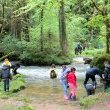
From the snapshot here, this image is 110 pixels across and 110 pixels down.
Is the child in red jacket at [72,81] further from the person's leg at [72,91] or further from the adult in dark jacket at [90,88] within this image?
the adult in dark jacket at [90,88]

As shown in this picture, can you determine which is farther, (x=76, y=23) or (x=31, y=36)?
(x=76, y=23)

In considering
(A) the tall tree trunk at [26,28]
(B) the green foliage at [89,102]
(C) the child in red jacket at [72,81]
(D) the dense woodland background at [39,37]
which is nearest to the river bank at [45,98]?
(B) the green foliage at [89,102]

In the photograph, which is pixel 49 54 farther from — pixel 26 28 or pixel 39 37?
pixel 26 28

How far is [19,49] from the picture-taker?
Answer: 45312mm

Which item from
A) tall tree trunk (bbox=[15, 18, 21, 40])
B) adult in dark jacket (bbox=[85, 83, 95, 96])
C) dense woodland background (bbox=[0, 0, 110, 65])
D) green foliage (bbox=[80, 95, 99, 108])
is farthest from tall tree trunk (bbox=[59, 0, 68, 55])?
green foliage (bbox=[80, 95, 99, 108])

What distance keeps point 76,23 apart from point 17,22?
27.9 ft

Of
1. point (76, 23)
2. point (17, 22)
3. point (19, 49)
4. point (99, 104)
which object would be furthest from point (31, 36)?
point (99, 104)

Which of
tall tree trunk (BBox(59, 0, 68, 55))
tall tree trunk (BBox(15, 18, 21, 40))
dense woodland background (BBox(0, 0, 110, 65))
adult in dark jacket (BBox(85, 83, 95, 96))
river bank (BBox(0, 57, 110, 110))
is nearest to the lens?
river bank (BBox(0, 57, 110, 110))

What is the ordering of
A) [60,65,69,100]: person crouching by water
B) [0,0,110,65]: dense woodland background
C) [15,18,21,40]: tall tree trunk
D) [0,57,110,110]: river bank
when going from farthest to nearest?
1. [15,18,21,40]: tall tree trunk
2. [0,0,110,65]: dense woodland background
3. [60,65,69,100]: person crouching by water
4. [0,57,110,110]: river bank

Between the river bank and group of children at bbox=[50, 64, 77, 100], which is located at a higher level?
group of children at bbox=[50, 64, 77, 100]

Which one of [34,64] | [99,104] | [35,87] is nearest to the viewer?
[99,104]

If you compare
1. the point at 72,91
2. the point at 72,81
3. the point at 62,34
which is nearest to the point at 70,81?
the point at 72,81

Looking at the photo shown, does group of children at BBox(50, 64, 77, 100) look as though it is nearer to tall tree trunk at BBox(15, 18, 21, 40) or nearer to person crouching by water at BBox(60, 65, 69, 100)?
person crouching by water at BBox(60, 65, 69, 100)

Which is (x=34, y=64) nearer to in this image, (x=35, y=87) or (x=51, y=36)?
(x=51, y=36)
